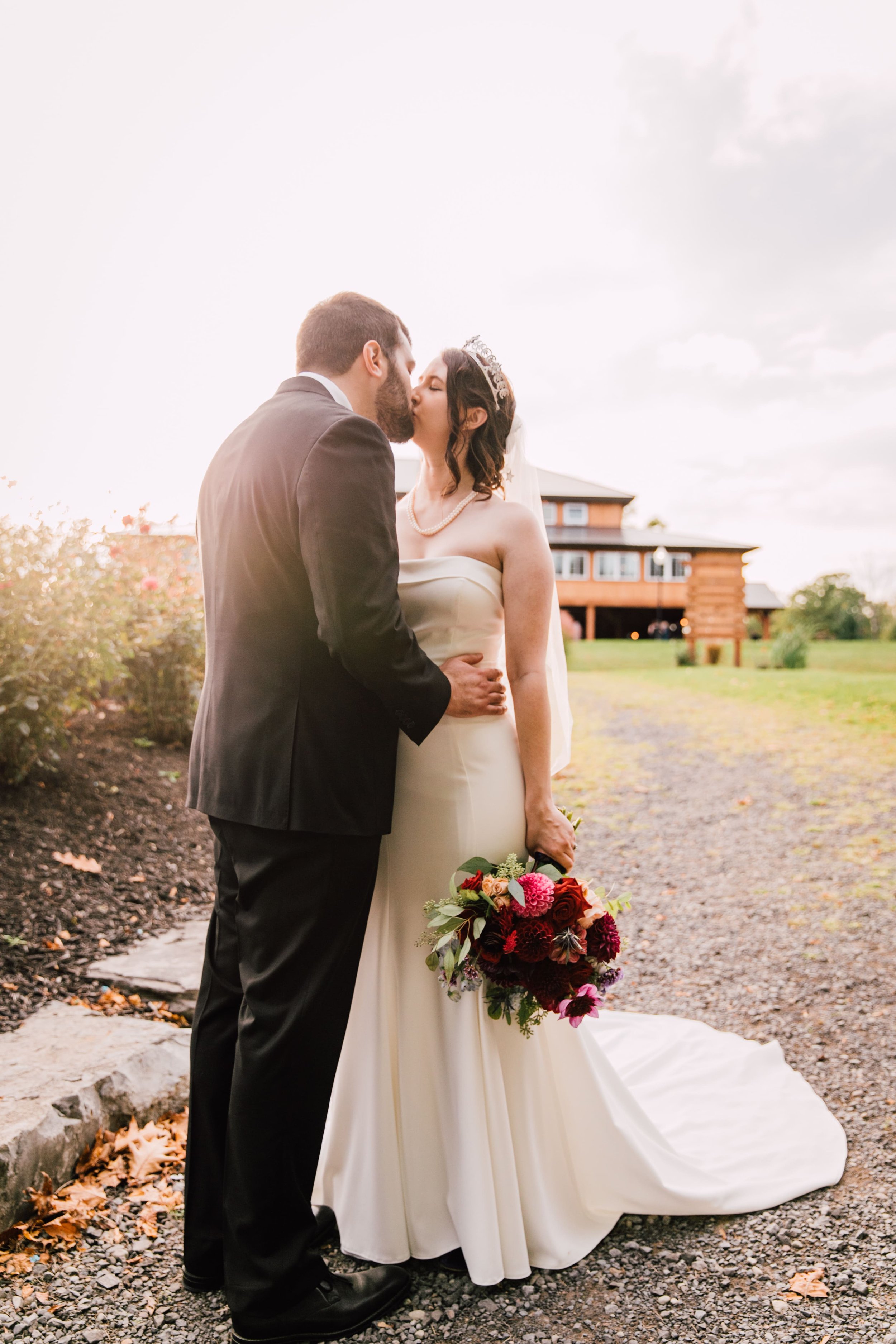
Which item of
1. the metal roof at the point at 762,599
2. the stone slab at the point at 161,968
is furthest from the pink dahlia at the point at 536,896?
the metal roof at the point at 762,599

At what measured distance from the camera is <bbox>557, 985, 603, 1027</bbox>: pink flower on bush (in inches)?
97.7

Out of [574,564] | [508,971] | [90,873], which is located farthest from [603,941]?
[574,564]

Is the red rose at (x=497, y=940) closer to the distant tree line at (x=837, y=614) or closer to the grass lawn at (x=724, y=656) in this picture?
the grass lawn at (x=724, y=656)

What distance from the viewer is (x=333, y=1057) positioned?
2.35m

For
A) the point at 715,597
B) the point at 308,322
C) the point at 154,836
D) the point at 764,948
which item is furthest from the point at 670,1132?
the point at 715,597

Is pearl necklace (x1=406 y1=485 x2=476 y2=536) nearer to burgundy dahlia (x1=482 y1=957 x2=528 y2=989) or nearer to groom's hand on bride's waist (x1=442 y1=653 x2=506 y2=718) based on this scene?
groom's hand on bride's waist (x1=442 y1=653 x2=506 y2=718)

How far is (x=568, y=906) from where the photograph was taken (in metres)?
2.48

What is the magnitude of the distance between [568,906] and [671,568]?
32967mm

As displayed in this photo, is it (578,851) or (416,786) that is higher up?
(416,786)

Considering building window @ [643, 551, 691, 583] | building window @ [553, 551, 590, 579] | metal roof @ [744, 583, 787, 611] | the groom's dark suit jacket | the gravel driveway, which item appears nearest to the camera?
the groom's dark suit jacket

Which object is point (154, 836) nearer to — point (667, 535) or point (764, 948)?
point (764, 948)

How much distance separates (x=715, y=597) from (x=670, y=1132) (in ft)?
75.4

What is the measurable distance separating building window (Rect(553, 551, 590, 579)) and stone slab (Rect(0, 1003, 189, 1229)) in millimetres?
27662

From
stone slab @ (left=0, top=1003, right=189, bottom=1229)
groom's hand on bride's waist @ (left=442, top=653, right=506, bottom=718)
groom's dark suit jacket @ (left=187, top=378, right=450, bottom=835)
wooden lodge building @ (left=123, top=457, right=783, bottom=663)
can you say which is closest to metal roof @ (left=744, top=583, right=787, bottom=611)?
wooden lodge building @ (left=123, top=457, right=783, bottom=663)
